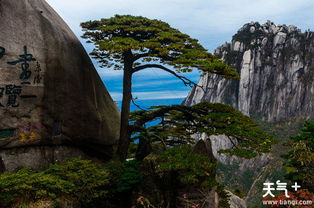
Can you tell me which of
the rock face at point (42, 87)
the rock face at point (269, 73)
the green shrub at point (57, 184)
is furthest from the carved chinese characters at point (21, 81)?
the rock face at point (269, 73)

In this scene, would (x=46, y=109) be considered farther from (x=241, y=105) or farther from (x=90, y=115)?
(x=241, y=105)

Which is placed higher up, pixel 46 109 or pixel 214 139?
pixel 46 109

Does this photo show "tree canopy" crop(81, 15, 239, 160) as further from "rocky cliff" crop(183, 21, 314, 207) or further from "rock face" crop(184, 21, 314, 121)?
"rock face" crop(184, 21, 314, 121)

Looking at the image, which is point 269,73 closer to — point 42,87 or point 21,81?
point 42,87

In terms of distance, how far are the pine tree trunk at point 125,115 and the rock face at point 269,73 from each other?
284ft

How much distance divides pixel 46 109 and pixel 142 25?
498 centimetres

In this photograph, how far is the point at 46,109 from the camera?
9.62 m

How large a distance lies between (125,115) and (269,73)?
103160 millimetres

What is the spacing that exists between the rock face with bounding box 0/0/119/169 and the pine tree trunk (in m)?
0.81

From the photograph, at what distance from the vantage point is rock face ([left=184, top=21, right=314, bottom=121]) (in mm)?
98125

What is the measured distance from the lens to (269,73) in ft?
347

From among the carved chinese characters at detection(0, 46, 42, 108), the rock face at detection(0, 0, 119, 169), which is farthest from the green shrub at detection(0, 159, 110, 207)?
the carved chinese characters at detection(0, 46, 42, 108)

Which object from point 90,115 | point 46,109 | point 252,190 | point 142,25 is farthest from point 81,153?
point 252,190

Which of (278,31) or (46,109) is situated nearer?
(46,109)
